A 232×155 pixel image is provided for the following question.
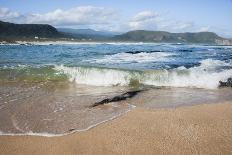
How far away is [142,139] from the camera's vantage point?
4906 mm

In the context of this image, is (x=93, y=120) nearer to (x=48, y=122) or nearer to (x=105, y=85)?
(x=48, y=122)

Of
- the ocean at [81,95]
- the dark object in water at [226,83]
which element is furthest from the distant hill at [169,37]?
the dark object in water at [226,83]

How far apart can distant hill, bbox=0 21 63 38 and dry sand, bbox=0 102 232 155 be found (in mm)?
107365

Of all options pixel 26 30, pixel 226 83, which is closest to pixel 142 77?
pixel 226 83

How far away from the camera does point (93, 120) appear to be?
6.10 metres

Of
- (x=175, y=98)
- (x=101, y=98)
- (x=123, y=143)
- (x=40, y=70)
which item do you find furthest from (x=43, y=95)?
(x=40, y=70)

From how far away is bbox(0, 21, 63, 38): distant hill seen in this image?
111375mm

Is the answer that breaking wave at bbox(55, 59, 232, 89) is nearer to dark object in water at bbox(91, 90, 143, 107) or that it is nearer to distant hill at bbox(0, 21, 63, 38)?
dark object in water at bbox(91, 90, 143, 107)

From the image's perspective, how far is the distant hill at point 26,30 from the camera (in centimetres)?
11138

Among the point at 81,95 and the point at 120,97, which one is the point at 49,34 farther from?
the point at 120,97

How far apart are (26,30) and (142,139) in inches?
4913

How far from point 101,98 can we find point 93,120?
222 cm

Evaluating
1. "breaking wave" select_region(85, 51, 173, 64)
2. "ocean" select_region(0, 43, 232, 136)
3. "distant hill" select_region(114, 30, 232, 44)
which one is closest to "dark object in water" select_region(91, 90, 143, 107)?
"ocean" select_region(0, 43, 232, 136)

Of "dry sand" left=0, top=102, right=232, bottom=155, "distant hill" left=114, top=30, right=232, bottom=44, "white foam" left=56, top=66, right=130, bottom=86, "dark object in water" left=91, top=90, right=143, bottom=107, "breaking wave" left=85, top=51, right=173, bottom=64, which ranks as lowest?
"dry sand" left=0, top=102, right=232, bottom=155
